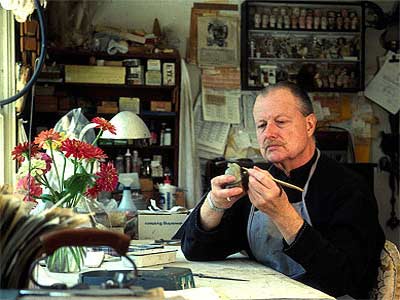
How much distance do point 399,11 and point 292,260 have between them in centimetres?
470

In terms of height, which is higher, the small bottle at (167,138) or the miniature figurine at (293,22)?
the miniature figurine at (293,22)

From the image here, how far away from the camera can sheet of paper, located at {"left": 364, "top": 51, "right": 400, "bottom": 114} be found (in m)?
6.54

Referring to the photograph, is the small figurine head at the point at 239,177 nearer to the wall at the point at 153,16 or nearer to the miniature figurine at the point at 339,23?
the wall at the point at 153,16

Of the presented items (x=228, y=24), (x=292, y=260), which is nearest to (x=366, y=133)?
(x=228, y=24)

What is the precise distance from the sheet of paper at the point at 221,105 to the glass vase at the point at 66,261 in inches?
172

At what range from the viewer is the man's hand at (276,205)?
220cm

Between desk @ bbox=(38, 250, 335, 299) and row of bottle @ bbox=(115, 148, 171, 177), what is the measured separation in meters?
3.58

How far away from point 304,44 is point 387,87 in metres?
0.86

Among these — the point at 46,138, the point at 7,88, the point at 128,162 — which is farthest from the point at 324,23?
the point at 46,138

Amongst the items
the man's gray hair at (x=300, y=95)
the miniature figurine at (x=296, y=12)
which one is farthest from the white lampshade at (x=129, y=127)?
the man's gray hair at (x=300, y=95)

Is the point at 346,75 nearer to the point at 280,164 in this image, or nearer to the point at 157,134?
the point at 157,134

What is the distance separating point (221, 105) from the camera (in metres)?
6.38

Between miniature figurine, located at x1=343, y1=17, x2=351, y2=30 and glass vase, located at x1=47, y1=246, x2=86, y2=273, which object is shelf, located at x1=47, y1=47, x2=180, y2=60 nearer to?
miniature figurine, located at x1=343, y1=17, x2=351, y2=30

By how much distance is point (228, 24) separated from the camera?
6.42m
